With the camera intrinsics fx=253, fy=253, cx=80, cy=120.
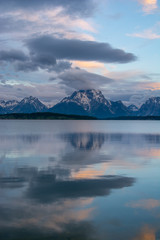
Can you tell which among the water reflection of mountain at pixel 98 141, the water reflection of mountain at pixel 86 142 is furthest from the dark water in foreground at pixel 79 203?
the water reflection of mountain at pixel 98 141

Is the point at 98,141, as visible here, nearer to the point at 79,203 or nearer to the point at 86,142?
the point at 86,142

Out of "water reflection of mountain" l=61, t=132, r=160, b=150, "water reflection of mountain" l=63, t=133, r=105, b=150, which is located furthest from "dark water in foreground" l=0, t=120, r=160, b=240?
"water reflection of mountain" l=61, t=132, r=160, b=150

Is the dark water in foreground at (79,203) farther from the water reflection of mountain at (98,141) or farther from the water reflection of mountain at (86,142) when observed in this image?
the water reflection of mountain at (98,141)

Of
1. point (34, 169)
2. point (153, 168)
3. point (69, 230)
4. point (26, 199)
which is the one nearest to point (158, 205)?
point (69, 230)

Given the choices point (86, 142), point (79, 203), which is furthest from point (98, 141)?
point (79, 203)

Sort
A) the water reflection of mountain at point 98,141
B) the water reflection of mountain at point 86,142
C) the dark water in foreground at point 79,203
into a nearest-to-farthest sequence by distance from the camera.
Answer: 1. the dark water in foreground at point 79,203
2. the water reflection of mountain at point 86,142
3. the water reflection of mountain at point 98,141

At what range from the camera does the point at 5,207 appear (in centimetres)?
1727

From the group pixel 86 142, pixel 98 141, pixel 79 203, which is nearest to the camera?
pixel 79 203

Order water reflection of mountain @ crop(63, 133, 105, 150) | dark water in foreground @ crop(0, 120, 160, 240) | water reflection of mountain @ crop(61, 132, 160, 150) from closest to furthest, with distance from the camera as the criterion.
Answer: dark water in foreground @ crop(0, 120, 160, 240)
water reflection of mountain @ crop(63, 133, 105, 150)
water reflection of mountain @ crop(61, 132, 160, 150)

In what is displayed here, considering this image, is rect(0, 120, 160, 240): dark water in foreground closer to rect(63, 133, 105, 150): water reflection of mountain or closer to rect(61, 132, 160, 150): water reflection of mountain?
rect(63, 133, 105, 150): water reflection of mountain

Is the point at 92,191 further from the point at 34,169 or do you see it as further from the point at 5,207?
the point at 34,169

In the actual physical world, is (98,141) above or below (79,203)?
below

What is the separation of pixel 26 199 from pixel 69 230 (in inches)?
242

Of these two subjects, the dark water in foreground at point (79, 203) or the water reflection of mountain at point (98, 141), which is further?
the water reflection of mountain at point (98, 141)
